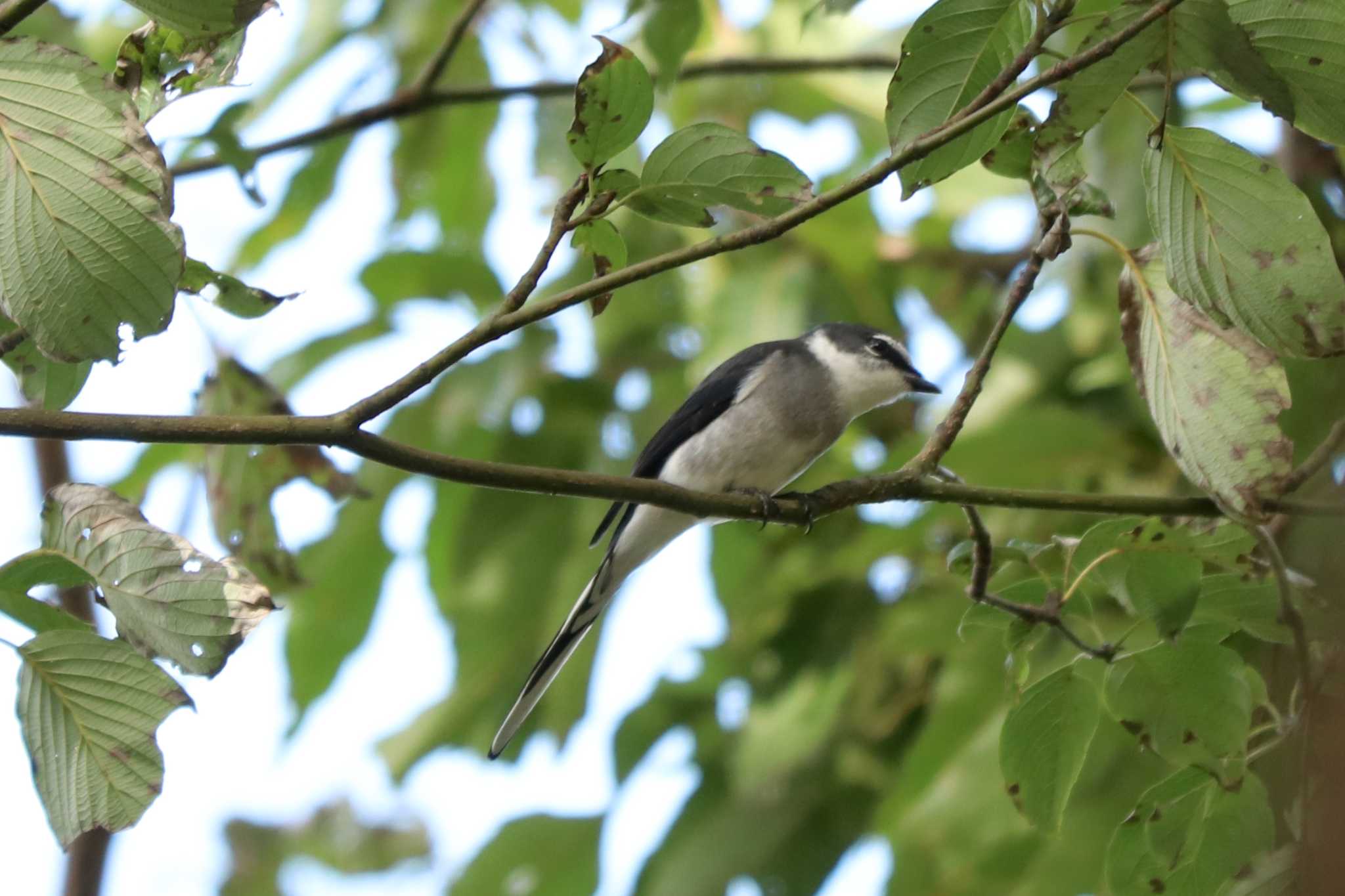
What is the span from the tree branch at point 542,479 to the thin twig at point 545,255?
88 millimetres

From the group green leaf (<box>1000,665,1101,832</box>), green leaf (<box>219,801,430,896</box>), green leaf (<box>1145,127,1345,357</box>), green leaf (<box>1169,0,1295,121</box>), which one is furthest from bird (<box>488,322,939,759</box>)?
green leaf (<box>219,801,430,896</box>)

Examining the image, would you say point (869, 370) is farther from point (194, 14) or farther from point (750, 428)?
point (194, 14)

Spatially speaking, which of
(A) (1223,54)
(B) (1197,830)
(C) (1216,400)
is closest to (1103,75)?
(A) (1223,54)

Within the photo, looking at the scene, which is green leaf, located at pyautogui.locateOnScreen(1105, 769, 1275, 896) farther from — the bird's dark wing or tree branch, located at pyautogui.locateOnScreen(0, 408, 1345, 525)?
the bird's dark wing

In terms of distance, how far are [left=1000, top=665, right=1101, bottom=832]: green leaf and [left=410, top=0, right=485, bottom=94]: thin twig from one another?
9.14 ft

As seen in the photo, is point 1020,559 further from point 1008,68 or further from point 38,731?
point 38,731

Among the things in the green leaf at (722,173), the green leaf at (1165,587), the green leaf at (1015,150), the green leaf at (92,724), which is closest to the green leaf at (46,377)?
the green leaf at (92,724)

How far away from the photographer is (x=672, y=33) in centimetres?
343

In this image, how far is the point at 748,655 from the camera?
16.9ft

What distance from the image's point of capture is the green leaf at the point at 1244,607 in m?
2.27

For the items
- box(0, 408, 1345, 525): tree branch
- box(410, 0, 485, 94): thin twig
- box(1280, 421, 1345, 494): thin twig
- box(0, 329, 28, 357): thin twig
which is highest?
box(410, 0, 485, 94): thin twig

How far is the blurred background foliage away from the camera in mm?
4117

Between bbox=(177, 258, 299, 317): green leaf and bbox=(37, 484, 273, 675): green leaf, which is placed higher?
bbox=(177, 258, 299, 317): green leaf

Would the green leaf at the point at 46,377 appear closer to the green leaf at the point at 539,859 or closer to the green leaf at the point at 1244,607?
the green leaf at the point at 1244,607
